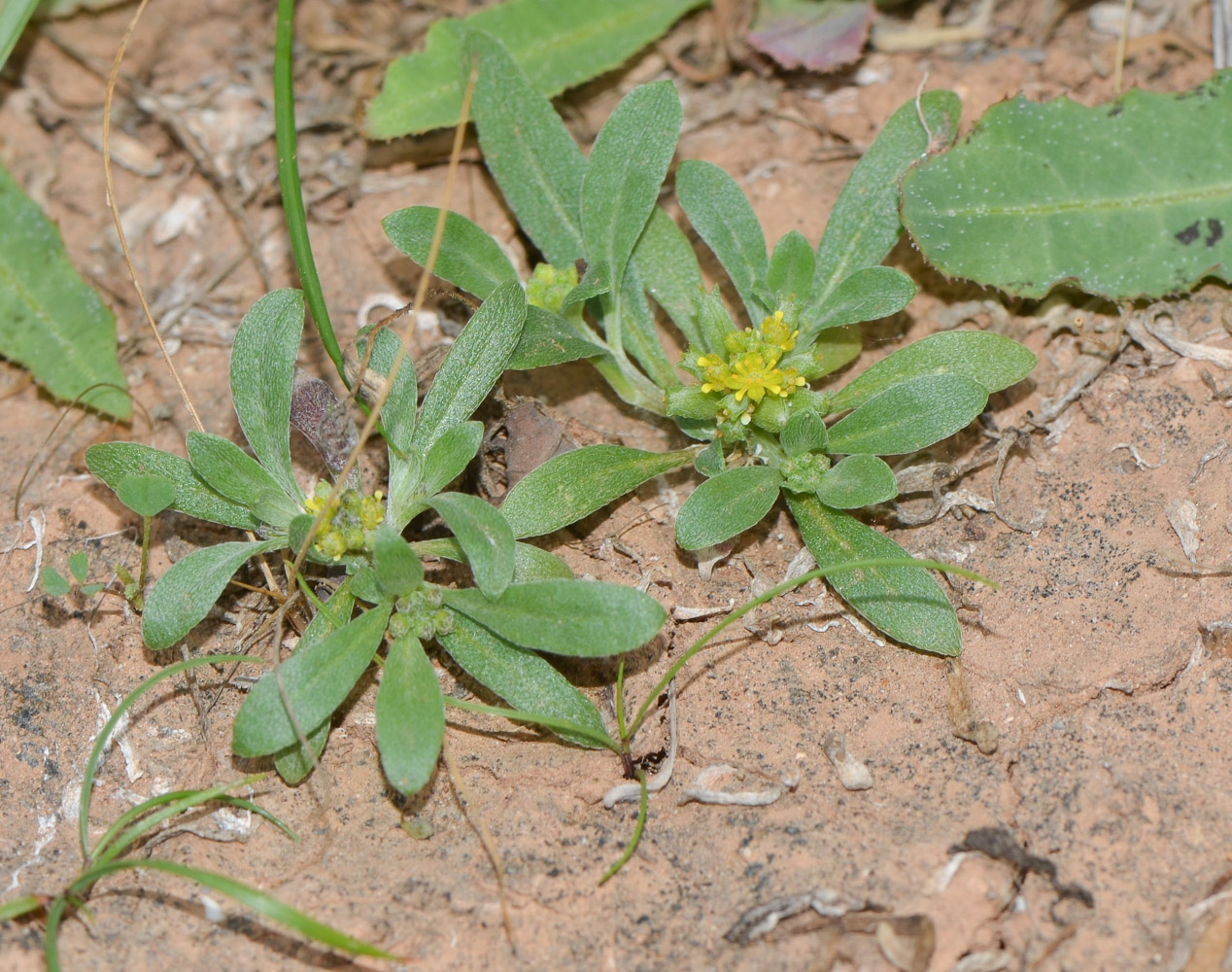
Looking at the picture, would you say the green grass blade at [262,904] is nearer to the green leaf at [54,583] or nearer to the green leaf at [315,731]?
the green leaf at [315,731]

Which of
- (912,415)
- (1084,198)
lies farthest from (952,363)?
(1084,198)

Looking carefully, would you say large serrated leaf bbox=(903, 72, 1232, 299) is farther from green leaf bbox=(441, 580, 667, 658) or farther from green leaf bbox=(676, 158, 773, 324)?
green leaf bbox=(441, 580, 667, 658)

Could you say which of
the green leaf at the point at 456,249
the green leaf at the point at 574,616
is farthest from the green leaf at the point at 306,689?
the green leaf at the point at 456,249

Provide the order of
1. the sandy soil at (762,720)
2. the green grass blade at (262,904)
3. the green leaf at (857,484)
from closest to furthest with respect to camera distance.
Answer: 1. the green grass blade at (262,904)
2. the sandy soil at (762,720)
3. the green leaf at (857,484)

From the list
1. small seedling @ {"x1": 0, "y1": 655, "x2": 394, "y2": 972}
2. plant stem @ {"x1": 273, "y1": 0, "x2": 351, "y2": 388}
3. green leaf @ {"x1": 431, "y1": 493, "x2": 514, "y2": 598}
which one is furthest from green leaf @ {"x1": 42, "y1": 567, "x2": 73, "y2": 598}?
green leaf @ {"x1": 431, "y1": 493, "x2": 514, "y2": 598}

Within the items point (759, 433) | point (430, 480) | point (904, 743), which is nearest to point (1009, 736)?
point (904, 743)

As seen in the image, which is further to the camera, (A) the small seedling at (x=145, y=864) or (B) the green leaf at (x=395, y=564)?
(B) the green leaf at (x=395, y=564)
